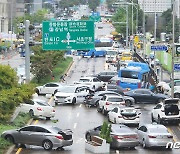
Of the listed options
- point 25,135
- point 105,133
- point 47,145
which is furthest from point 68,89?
point 105,133

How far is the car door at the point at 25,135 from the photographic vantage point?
106ft

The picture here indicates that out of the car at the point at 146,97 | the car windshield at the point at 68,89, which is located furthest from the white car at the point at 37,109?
the car at the point at 146,97

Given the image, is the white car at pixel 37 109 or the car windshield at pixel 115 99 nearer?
the white car at pixel 37 109

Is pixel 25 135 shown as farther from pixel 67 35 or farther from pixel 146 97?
pixel 146 97

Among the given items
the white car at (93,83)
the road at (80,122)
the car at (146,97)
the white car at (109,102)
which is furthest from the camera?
the white car at (93,83)

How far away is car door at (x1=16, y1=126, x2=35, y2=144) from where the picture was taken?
32.2 meters

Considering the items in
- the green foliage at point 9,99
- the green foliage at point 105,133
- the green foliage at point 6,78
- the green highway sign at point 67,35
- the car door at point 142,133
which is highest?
the green highway sign at point 67,35

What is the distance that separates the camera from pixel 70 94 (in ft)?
167

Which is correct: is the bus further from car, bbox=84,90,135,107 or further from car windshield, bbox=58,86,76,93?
car, bbox=84,90,135,107

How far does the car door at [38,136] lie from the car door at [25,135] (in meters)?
0.14

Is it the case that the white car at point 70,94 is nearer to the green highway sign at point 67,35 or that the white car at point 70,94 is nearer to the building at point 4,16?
the green highway sign at point 67,35

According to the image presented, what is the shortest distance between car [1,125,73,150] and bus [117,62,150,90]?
2887cm

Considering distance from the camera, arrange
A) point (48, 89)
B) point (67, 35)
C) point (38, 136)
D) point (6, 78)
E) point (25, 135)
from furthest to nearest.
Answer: point (48, 89) → point (67, 35) → point (6, 78) → point (25, 135) → point (38, 136)

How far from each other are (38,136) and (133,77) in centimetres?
3276
